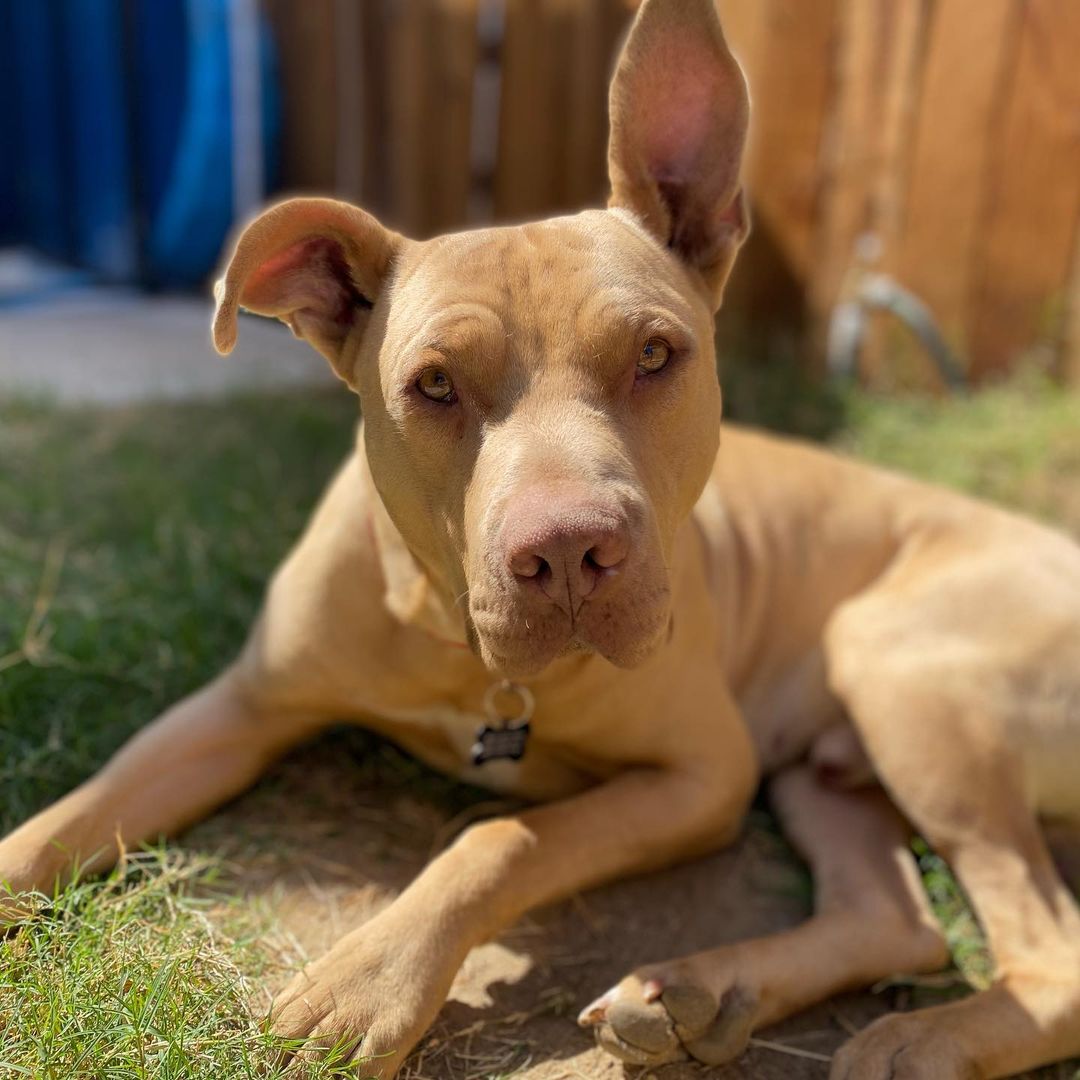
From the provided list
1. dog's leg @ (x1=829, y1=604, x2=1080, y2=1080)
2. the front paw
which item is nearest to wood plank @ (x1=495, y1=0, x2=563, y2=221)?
dog's leg @ (x1=829, y1=604, x2=1080, y2=1080)

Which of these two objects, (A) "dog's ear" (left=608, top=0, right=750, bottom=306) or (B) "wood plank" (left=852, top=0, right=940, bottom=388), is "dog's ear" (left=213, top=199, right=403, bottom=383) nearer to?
(A) "dog's ear" (left=608, top=0, right=750, bottom=306)

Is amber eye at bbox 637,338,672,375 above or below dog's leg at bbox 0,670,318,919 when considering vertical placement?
above

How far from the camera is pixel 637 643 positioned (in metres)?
2.42

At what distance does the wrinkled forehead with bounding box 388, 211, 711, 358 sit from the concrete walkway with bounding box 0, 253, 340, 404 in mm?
3913

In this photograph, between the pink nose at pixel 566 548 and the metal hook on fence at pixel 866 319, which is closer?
the pink nose at pixel 566 548

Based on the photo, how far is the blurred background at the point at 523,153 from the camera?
228 inches

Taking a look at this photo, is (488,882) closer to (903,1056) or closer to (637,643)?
(637,643)

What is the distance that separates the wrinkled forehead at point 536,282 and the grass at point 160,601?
1.32 meters

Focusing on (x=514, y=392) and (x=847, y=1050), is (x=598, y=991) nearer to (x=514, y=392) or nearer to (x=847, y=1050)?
(x=847, y=1050)

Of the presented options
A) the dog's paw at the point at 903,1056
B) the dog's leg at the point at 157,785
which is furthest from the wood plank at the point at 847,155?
the dog's paw at the point at 903,1056

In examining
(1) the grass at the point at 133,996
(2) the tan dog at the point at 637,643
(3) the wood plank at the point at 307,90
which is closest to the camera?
(1) the grass at the point at 133,996

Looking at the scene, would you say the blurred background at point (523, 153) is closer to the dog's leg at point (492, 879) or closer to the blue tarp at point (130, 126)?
the blue tarp at point (130, 126)

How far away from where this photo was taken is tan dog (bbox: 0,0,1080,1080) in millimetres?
2461

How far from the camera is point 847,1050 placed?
267cm
